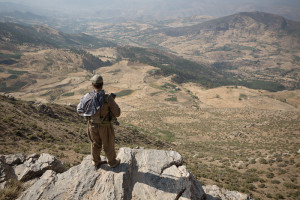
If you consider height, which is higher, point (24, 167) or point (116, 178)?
point (116, 178)

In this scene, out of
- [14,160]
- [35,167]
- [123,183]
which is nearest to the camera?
[123,183]

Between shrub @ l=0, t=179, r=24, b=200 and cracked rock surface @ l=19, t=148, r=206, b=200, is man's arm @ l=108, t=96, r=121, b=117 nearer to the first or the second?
cracked rock surface @ l=19, t=148, r=206, b=200

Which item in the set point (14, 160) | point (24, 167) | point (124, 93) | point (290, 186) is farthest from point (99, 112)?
point (124, 93)

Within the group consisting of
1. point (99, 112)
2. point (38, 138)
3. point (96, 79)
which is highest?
point (96, 79)

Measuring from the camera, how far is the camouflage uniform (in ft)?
17.2

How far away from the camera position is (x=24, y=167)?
6.65 metres

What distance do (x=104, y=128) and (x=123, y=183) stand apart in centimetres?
188

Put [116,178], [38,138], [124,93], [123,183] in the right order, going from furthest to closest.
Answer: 1. [124,93]
2. [38,138]
3. [116,178]
4. [123,183]

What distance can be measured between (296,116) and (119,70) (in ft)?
371

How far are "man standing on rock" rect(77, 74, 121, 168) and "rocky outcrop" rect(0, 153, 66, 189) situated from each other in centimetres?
291

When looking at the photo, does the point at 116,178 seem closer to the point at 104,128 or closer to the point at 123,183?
the point at 123,183

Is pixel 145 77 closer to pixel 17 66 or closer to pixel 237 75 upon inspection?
pixel 17 66

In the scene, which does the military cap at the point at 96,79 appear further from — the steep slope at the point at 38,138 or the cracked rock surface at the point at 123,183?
the steep slope at the point at 38,138

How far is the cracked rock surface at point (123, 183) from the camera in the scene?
5066 mm
